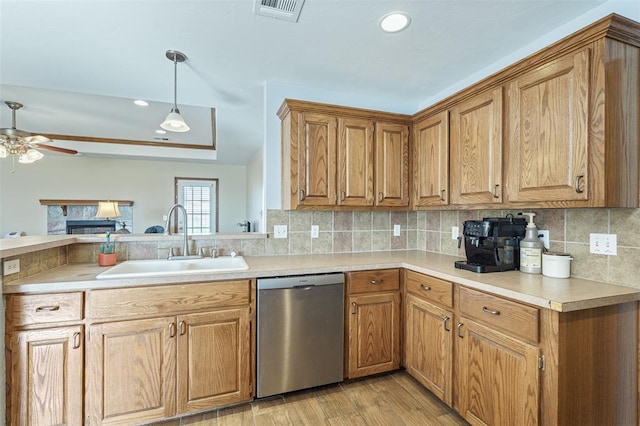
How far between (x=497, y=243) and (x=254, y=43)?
80.8 inches

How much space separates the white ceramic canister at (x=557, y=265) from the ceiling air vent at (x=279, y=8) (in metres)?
2.01

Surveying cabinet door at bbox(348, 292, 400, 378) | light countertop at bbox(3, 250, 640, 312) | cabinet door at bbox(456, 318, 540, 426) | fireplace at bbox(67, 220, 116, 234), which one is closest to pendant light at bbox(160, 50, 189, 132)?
light countertop at bbox(3, 250, 640, 312)

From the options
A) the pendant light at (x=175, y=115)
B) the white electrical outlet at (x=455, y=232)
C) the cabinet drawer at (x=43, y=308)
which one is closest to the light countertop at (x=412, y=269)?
the cabinet drawer at (x=43, y=308)

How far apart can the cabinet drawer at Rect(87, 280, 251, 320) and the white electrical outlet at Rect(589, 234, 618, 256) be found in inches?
79.1

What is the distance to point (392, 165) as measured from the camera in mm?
2535

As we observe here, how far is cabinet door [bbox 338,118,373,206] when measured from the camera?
237 cm

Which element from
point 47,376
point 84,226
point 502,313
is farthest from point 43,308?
point 84,226

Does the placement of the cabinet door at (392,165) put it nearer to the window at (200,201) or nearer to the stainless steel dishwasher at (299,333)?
the stainless steel dishwasher at (299,333)

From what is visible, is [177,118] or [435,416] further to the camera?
[177,118]

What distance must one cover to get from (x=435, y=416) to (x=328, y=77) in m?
2.59

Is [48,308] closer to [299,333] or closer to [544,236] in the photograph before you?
[299,333]

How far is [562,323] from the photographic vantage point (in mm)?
1242

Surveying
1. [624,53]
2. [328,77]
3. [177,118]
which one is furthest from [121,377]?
[624,53]

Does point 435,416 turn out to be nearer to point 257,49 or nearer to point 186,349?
point 186,349
